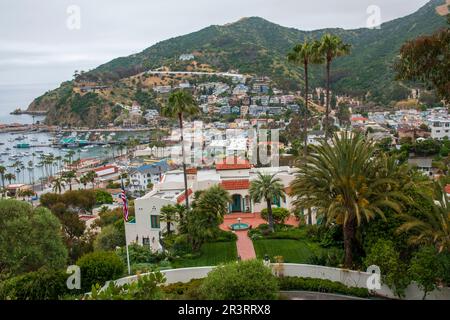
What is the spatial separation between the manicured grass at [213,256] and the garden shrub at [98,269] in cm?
298

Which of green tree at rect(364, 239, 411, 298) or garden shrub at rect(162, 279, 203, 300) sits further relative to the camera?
green tree at rect(364, 239, 411, 298)

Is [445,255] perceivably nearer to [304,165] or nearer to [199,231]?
[304,165]

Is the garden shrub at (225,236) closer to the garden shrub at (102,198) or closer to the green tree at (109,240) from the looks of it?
the green tree at (109,240)

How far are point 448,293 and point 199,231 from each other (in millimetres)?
9952

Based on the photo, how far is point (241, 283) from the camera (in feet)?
38.3

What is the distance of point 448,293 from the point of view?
1309cm

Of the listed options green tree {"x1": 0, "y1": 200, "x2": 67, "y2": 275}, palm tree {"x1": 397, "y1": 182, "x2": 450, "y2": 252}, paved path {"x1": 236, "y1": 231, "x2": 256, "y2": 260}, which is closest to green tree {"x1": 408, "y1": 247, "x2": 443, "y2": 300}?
palm tree {"x1": 397, "y1": 182, "x2": 450, "y2": 252}

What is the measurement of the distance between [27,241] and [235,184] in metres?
12.4

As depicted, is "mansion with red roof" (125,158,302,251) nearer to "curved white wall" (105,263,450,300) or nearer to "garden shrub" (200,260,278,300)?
"curved white wall" (105,263,450,300)

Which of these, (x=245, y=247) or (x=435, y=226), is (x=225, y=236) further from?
(x=435, y=226)

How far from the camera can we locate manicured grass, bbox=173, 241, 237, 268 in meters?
18.2

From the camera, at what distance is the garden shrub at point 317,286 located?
14.4 m

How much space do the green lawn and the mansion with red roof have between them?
2643 millimetres
